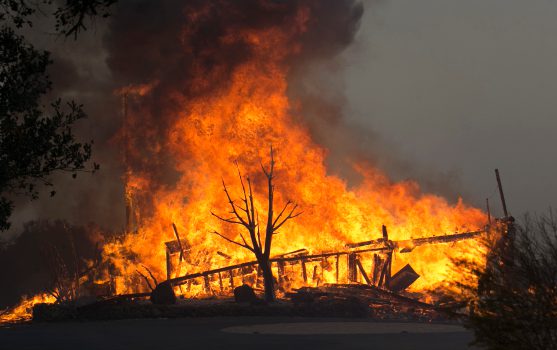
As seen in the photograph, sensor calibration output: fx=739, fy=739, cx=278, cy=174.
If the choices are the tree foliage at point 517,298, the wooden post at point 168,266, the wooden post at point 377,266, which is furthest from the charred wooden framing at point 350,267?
the tree foliage at point 517,298

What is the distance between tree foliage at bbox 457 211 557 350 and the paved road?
33.5 feet

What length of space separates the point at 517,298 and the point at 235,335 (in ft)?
49.5

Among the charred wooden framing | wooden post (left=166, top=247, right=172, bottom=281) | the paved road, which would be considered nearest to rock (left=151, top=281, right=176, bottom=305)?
the charred wooden framing

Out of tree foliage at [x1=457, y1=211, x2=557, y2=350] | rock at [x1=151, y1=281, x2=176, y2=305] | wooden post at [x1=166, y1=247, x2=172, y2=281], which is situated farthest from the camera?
wooden post at [x1=166, y1=247, x2=172, y2=281]

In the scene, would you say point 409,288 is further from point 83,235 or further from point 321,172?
point 83,235

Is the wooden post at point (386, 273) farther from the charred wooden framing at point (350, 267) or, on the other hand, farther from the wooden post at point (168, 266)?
the wooden post at point (168, 266)

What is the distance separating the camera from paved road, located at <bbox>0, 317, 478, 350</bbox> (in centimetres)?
2202

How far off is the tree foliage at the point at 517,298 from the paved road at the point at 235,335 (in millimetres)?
10223

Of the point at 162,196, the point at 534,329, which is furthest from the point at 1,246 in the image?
the point at 534,329

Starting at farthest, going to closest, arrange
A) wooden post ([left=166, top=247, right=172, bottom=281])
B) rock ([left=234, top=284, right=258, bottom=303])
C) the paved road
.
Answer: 1. wooden post ([left=166, top=247, right=172, bottom=281])
2. rock ([left=234, top=284, right=258, bottom=303])
3. the paved road

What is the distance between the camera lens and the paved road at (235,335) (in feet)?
72.2

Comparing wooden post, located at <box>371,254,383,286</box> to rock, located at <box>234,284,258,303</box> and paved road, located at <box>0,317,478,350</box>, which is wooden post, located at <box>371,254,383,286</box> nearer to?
paved road, located at <box>0,317,478,350</box>

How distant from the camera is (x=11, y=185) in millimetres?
15305

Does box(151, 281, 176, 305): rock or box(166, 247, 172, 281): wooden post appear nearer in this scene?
box(151, 281, 176, 305): rock
